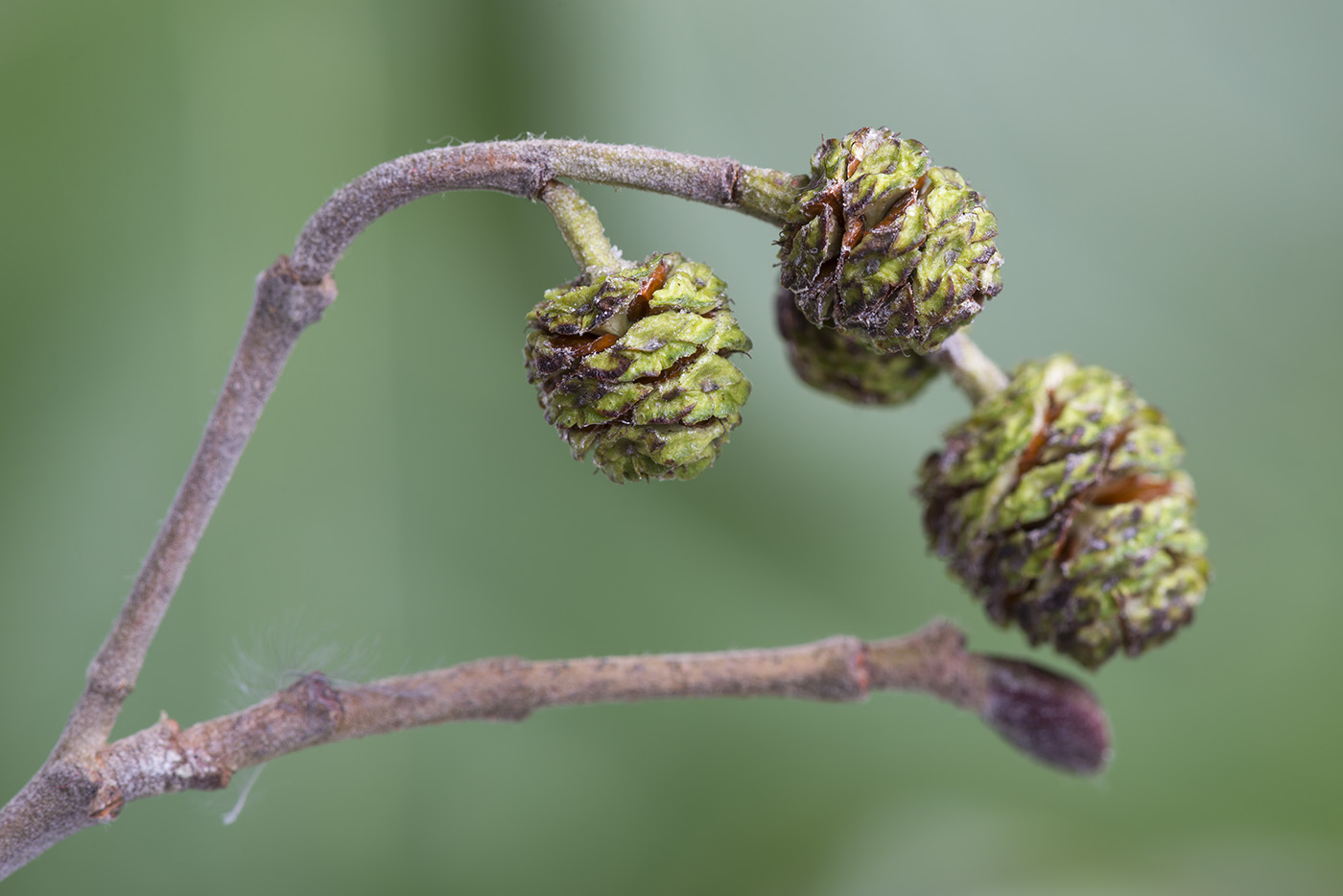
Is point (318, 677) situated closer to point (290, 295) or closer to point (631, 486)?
point (290, 295)

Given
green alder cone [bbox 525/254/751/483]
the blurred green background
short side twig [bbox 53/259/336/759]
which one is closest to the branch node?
short side twig [bbox 53/259/336/759]

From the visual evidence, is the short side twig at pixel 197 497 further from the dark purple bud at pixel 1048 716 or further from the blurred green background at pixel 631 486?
the dark purple bud at pixel 1048 716

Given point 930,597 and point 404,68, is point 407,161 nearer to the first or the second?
point 404,68

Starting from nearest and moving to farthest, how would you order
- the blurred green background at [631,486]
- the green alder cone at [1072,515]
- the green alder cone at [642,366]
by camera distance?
the green alder cone at [642,366] < the green alder cone at [1072,515] < the blurred green background at [631,486]

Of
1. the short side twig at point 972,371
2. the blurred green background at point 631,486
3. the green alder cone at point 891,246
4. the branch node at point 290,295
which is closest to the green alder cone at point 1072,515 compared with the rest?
the short side twig at point 972,371

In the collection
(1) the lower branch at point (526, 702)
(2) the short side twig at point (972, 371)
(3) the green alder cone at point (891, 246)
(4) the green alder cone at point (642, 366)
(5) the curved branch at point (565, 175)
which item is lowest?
(1) the lower branch at point (526, 702)
